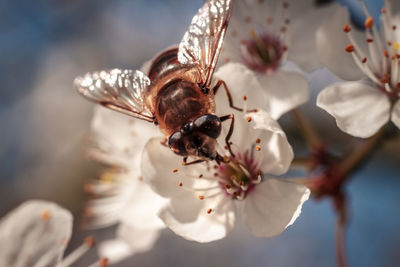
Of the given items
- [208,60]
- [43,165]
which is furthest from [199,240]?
[43,165]

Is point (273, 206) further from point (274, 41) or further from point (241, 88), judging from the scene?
point (274, 41)

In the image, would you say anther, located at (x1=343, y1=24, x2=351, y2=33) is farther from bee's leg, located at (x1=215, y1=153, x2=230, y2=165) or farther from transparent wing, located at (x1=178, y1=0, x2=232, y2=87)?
bee's leg, located at (x1=215, y1=153, x2=230, y2=165)

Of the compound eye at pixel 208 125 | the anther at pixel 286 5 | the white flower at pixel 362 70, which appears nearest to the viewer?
the compound eye at pixel 208 125

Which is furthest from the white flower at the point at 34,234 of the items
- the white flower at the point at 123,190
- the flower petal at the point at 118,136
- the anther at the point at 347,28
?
the anther at the point at 347,28

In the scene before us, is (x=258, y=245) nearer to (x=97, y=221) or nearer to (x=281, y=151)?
(x=97, y=221)

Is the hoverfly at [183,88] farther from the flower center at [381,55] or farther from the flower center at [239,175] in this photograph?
the flower center at [381,55]

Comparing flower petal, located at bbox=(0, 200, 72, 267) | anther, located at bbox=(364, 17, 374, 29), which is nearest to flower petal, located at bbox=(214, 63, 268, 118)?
anther, located at bbox=(364, 17, 374, 29)
